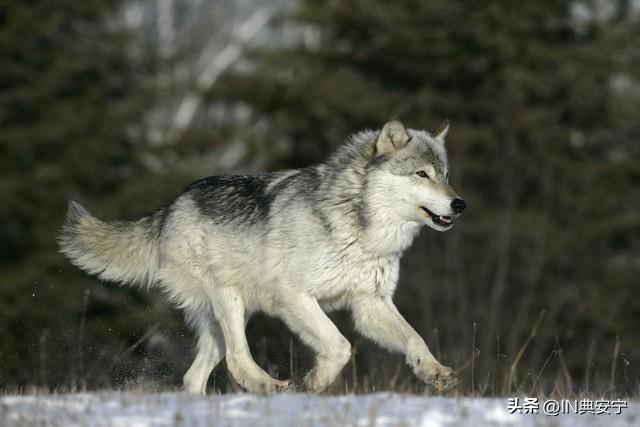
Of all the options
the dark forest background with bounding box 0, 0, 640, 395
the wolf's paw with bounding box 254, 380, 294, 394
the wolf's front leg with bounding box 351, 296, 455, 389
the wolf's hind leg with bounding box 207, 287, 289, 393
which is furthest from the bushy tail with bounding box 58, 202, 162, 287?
the dark forest background with bounding box 0, 0, 640, 395

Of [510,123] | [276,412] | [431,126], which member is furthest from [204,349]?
[510,123]

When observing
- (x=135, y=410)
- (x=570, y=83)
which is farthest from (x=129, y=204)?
(x=135, y=410)

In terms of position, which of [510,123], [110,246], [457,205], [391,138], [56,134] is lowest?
[110,246]

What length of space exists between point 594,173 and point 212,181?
Result: 15231mm

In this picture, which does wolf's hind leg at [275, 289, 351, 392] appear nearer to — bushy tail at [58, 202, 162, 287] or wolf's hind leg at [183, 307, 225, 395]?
wolf's hind leg at [183, 307, 225, 395]

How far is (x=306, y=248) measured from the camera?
6.93 metres

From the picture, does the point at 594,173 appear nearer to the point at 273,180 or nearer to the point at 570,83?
the point at 570,83

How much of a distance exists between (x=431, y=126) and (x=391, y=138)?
14263 millimetres

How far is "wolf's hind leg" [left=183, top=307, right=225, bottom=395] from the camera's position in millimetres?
7723

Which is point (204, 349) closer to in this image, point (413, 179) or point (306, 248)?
point (306, 248)

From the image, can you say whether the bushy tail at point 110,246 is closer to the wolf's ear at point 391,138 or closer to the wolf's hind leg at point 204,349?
the wolf's hind leg at point 204,349

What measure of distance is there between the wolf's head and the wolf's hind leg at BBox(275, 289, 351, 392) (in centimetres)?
87

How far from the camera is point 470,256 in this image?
21.3 metres

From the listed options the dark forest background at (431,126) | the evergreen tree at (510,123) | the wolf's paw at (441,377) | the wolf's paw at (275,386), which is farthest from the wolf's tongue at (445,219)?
the evergreen tree at (510,123)
